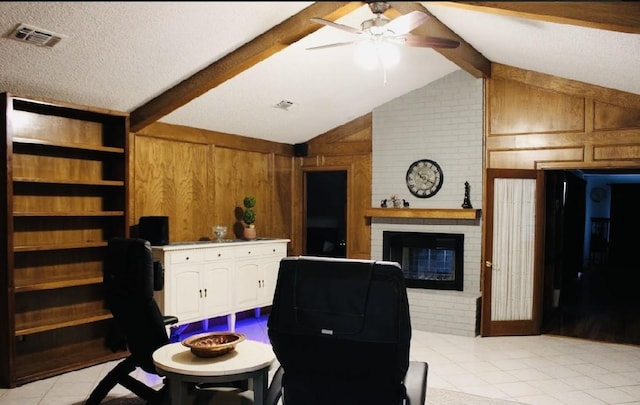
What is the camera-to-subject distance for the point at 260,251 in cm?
601

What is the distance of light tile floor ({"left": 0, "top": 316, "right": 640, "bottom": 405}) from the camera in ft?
12.1

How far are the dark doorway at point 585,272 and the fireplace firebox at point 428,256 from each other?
42.1 inches

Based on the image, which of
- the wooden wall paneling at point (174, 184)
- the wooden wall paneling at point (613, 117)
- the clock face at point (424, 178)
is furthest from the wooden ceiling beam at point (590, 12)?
the wooden wall paneling at point (174, 184)

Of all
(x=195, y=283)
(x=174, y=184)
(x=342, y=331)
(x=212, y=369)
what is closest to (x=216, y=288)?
(x=195, y=283)

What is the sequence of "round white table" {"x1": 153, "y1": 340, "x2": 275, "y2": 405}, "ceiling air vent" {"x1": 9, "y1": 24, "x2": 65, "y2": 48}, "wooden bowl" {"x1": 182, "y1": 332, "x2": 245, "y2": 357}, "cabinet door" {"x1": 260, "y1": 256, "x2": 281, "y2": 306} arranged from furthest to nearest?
1. "cabinet door" {"x1": 260, "y1": 256, "x2": 281, "y2": 306}
2. "ceiling air vent" {"x1": 9, "y1": 24, "x2": 65, "y2": 48}
3. "wooden bowl" {"x1": 182, "y1": 332, "x2": 245, "y2": 357}
4. "round white table" {"x1": 153, "y1": 340, "x2": 275, "y2": 405}

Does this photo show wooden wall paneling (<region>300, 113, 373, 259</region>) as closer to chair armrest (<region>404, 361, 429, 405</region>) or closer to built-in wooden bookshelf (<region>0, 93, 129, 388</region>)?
built-in wooden bookshelf (<region>0, 93, 129, 388</region>)

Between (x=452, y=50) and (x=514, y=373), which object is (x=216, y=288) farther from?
(x=452, y=50)

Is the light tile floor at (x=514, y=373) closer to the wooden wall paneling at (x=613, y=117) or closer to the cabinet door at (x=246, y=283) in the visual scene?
the cabinet door at (x=246, y=283)

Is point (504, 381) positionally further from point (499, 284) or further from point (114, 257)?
point (114, 257)

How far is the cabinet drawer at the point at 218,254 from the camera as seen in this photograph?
528 centimetres

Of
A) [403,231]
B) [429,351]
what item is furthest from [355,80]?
[429,351]

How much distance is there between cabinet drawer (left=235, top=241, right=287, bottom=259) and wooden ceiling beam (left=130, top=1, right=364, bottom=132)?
181cm

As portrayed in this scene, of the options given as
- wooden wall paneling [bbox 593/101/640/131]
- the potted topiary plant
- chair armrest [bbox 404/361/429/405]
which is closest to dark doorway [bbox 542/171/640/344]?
wooden wall paneling [bbox 593/101/640/131]

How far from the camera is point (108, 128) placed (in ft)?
15.7
